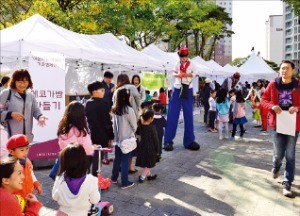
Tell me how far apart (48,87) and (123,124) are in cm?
186

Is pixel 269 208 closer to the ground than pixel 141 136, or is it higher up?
closer to the ground

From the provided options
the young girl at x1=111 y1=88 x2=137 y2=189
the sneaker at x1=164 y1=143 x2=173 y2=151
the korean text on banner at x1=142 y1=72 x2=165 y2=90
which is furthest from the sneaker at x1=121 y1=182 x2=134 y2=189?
the korean text on banner at x1=142 y1=72 x2=165 y2=90

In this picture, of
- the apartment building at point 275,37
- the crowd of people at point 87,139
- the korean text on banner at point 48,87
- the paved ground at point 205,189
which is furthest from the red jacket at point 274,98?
the apartment building at point 275,37

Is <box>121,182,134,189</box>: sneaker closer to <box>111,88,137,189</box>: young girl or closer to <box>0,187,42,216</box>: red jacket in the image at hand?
<box>111,88,137,189</box>: young girl

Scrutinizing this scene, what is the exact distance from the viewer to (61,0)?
12.3 metres

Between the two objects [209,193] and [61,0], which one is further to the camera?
[61,0]

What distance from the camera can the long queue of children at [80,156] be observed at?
247 cm

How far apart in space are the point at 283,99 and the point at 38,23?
5063 millimetres

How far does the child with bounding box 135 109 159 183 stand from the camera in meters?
5.25

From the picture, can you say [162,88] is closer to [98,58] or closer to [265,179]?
[98,58]

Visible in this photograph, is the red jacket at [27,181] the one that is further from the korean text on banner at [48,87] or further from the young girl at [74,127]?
the korean text on banner at [48,87]

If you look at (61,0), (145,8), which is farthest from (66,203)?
(145,8)

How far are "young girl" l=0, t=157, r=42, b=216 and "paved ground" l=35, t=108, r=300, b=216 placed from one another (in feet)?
6.08

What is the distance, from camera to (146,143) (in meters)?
5.29
